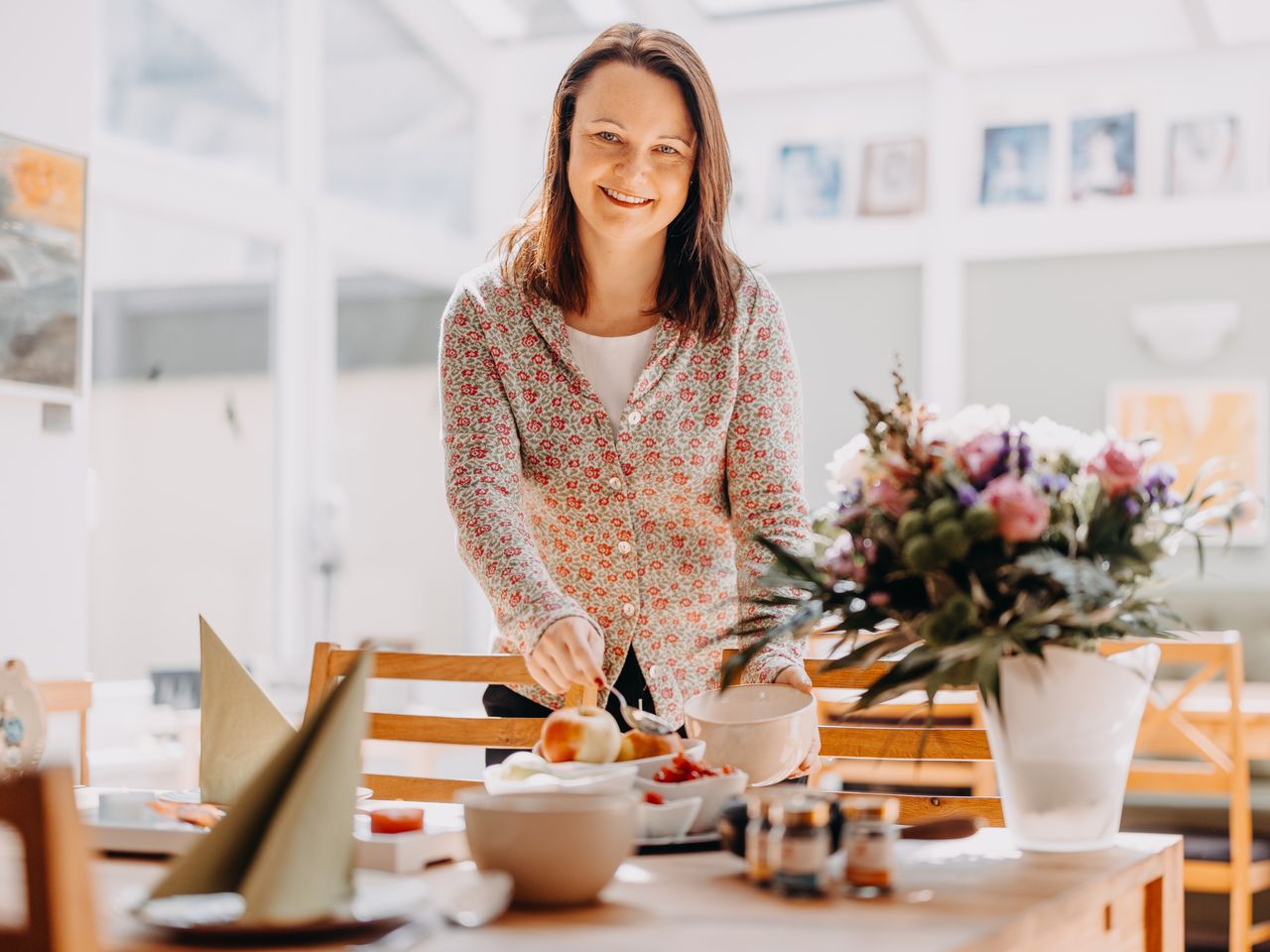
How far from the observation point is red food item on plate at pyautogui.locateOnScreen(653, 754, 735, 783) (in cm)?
120

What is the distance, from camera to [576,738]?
3.93 ft

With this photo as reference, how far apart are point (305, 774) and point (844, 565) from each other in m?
0.44

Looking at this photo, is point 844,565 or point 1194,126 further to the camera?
point 1194,126

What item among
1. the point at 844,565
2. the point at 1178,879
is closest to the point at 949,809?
the point at 1178,879

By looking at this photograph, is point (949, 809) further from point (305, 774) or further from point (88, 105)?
point (88, 105)

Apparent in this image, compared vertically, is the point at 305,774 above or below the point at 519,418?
below

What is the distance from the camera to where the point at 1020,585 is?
1109mm

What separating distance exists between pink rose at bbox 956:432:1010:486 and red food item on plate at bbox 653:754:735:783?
0.30 metres

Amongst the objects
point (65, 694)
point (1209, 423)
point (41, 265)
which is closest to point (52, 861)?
point (65, 694)

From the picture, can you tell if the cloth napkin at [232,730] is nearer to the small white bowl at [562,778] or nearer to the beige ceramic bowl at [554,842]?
the small white bowl at [562,778]

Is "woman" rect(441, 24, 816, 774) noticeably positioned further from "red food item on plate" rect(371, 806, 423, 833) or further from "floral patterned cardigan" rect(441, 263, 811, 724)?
"red food item on plate" rect(371, 806, 423, 833)

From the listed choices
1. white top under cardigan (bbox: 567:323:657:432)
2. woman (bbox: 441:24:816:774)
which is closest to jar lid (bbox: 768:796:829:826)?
woman (bbox: 441:24:816:774)

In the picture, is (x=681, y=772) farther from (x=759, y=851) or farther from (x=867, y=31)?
(x=867, y=31)

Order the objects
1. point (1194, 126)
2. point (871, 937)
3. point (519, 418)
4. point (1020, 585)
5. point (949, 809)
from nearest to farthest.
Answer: point (871, 937) → point (1020, 585) → point (949, 809) → point (519, 418) → point (1194, 126)
